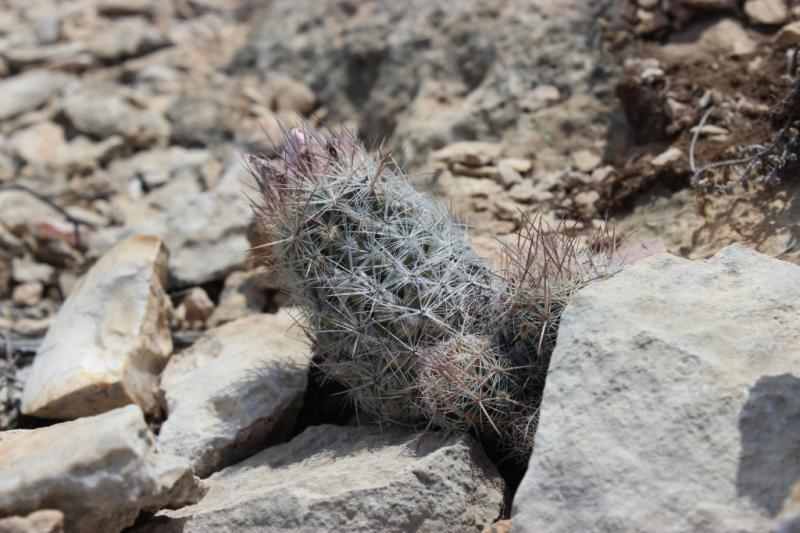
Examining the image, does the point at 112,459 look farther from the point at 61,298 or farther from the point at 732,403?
the point at 61,298

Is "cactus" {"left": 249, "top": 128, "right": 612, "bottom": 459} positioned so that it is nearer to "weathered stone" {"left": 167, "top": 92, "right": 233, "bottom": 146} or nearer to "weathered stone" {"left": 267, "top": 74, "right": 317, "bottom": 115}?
"weathered stone" {"left": 167, "top": 92, "right": 233, "bottom": 146}

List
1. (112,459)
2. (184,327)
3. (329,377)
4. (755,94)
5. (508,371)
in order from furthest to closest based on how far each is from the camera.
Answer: (184,327) < (755,94) < (329,377) < (508,371) < (112,459)

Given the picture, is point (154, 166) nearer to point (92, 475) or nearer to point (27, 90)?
point (27, 90)

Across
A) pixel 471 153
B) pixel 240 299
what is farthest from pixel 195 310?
pixel 471 153

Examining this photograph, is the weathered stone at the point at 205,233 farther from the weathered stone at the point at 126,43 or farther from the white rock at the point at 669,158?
the weathered stone at the point at 126,43

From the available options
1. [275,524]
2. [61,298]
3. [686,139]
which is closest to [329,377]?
[275,524]

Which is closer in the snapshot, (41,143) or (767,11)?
(767,11)
